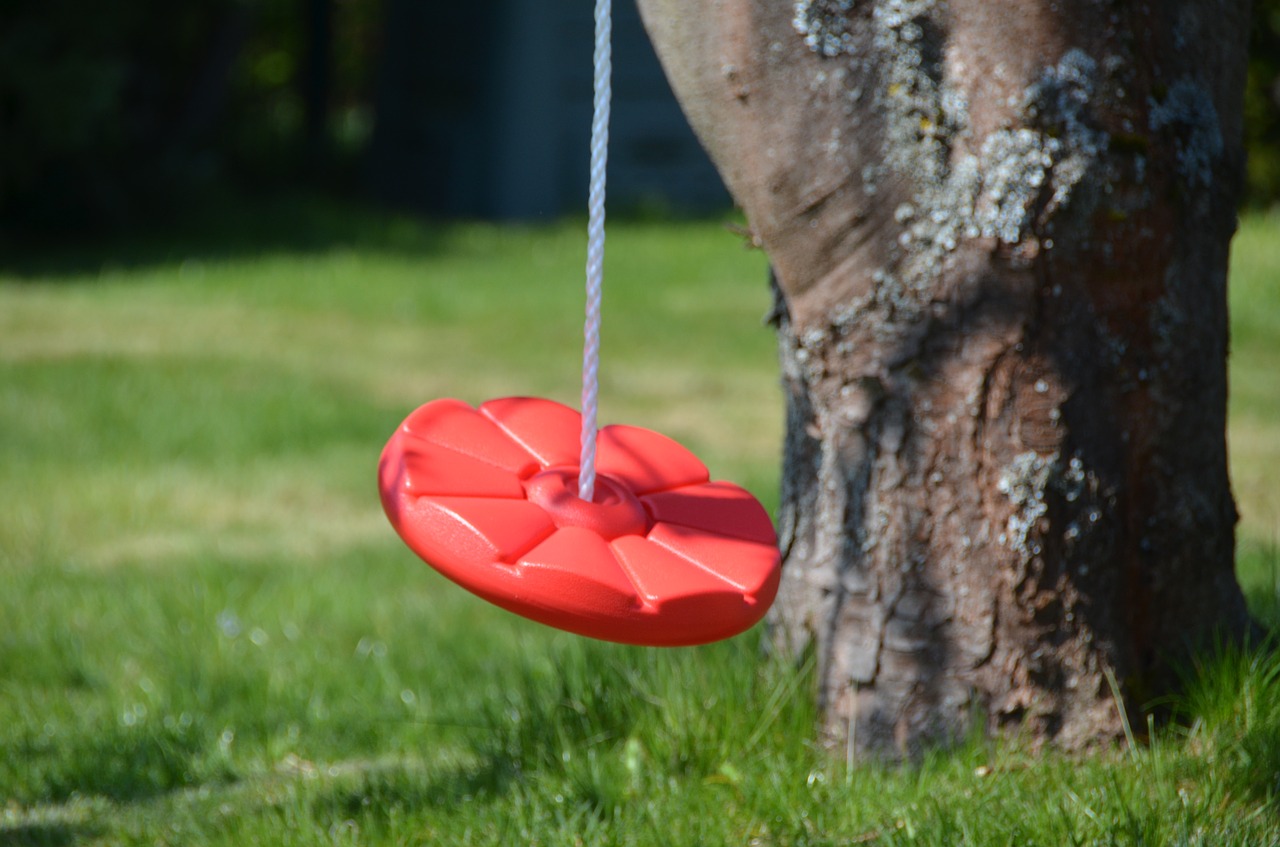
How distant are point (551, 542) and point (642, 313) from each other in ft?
23.2

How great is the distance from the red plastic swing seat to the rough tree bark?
45 centimetres

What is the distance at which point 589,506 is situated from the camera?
6.56ft

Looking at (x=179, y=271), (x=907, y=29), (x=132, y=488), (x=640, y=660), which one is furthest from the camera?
(x=179, y=271)

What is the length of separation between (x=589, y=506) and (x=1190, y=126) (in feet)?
4.29

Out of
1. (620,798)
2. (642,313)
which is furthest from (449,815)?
(642,313)

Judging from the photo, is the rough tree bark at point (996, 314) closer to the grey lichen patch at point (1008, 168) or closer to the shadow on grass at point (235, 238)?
the grey lichen patch at point (1008, 168)

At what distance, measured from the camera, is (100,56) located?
10.0 meters

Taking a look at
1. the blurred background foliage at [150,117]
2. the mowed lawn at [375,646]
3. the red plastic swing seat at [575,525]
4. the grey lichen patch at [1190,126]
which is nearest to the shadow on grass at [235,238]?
the blurred background foliage at [150,117]

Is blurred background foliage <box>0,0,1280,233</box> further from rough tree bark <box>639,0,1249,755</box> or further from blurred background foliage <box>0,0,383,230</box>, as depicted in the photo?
rough tree bark <box>639,0,1249,755</box>

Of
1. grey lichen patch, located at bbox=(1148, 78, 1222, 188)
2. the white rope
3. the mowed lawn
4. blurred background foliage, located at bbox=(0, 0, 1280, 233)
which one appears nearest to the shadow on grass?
blurred background foliage, located at bbox=(0, 0, 1280, 233)

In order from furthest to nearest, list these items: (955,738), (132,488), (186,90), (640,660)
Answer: (186,90) < (132,488) < (640,660) < (955,738)

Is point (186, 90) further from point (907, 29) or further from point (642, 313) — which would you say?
point (907, 29)

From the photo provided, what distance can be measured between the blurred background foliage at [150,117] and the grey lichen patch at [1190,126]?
597 centimetres

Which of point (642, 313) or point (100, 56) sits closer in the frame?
point (642, 313)
